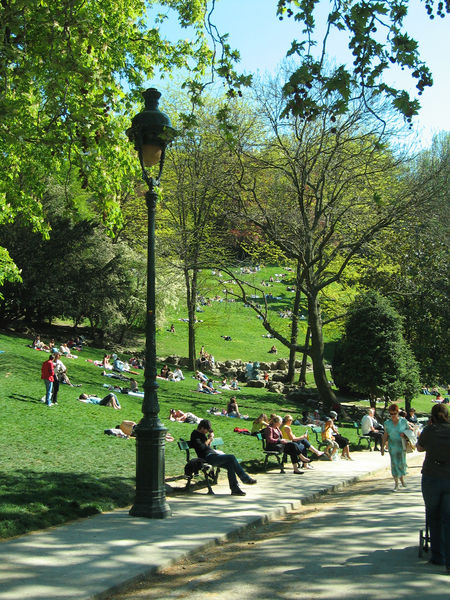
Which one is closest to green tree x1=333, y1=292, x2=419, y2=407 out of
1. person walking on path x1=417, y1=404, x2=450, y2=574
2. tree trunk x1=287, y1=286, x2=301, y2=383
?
tree trunk x1=287, y1=286, x2=301, y2=383

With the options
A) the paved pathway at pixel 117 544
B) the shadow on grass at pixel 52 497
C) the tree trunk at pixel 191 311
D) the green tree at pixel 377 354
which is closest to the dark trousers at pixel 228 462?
the paved pathway at pixel 117 544

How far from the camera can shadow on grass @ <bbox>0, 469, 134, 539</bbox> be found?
7562mm

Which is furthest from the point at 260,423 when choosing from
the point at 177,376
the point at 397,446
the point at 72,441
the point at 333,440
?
the point at 177,376

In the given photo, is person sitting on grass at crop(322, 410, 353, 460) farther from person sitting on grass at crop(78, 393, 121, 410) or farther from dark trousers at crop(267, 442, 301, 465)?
person sitting on grass at crop(78, 393, 121, 410)

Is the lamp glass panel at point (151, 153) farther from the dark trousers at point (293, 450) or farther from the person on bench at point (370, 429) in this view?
the person on bench at point (370, 429)

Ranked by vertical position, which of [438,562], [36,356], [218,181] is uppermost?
[218,181]

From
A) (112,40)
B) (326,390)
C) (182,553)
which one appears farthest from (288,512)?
(326,390)

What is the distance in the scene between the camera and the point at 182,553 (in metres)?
6.68

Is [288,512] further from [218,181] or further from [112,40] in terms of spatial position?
[218,181]

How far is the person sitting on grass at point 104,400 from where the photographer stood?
1955 cm

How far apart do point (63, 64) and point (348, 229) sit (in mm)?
17229

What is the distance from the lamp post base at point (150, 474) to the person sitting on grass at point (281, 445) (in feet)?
18.9

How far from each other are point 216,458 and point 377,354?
1802 centimetres

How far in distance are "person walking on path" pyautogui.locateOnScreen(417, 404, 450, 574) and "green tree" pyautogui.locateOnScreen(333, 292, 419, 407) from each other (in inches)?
832
